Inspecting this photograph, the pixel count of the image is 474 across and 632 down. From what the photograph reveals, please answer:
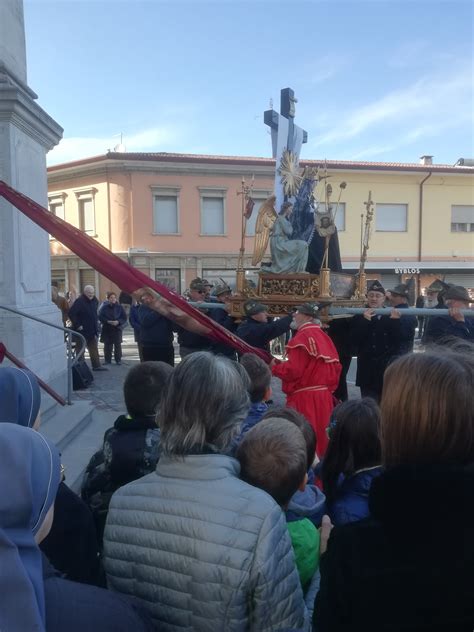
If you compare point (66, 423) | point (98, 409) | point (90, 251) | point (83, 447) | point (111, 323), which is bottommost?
point (98, 409)

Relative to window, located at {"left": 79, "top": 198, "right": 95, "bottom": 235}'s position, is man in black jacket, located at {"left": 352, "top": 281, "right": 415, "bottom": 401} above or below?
below

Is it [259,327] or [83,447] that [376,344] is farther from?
[83,447]

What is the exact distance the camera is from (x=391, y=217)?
24.7m

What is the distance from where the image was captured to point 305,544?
1.80 m

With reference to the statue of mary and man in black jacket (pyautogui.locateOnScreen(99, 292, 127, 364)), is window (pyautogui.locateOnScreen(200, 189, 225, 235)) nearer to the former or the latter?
man in black jacket (pyautogui.locateOnScreen(99, 292, 127, 364))

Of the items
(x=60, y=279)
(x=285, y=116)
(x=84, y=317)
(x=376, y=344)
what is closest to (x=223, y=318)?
(x=376, y=344)

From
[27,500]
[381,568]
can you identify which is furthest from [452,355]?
[27,500]

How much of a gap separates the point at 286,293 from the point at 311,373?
1.84 metres

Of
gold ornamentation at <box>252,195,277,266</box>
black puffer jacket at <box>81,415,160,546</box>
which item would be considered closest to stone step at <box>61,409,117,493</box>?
black puffer jacket at <box>81,415,160,546</box>

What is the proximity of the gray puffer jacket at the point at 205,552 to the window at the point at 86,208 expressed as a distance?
22.9 metres

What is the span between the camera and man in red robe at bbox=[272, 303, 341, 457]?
4176 mm

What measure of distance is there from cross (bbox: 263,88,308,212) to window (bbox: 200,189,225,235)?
15490 millimetres

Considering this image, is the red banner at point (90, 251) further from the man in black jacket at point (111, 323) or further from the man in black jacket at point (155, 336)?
the man in black jacket at point (111, 323)

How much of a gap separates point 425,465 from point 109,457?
142 centimetres
